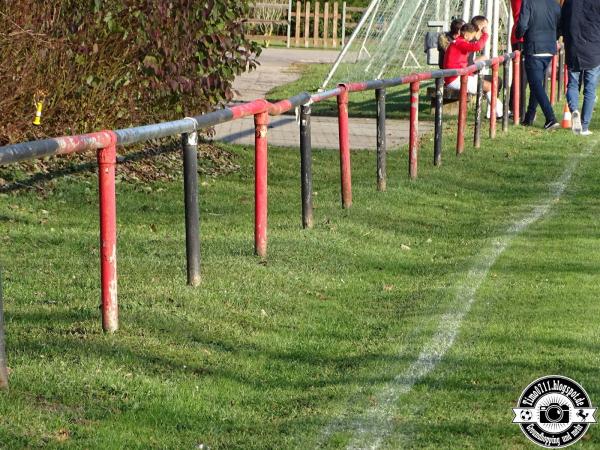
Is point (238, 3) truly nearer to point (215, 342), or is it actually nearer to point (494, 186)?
point (494, 186)

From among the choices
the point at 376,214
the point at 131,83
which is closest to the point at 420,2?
the point at 131,83

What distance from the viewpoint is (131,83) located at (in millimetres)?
15102

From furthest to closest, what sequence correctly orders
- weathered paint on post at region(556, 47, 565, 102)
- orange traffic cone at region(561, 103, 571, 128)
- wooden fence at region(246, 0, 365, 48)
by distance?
wooden fence at region(246, 0, 365, 48), weathered paint on post at region(556, 47, 565, 102), orange traffic cone at region(561, 103, 571, 128)

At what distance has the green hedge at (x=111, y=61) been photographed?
13.4 m

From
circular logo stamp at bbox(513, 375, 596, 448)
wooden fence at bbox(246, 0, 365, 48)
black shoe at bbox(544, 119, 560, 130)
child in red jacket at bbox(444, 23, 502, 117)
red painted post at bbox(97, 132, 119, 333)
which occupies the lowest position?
wooden fence at bbox(246, 0, 365, 48)

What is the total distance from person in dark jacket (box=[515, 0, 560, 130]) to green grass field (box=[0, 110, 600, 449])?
7.08 m

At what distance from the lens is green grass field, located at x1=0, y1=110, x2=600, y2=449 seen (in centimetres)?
627

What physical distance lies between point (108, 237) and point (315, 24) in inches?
1834

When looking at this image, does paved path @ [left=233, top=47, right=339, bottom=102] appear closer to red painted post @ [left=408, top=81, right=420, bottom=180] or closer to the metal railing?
red painted post @ [left=408, top=81, right=420, bottom=180]

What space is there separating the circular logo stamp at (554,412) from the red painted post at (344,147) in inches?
234

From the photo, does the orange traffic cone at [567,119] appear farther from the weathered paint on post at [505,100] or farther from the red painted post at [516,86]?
the weathered paint on post at [505,100]

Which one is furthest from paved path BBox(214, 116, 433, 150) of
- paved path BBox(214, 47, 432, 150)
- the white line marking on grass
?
the white line marking on grass

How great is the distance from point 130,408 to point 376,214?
6.62 meters

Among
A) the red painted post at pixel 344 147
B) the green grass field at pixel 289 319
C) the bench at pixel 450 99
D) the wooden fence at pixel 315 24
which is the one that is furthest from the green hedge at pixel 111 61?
the wooden fence at pixel 315 24
